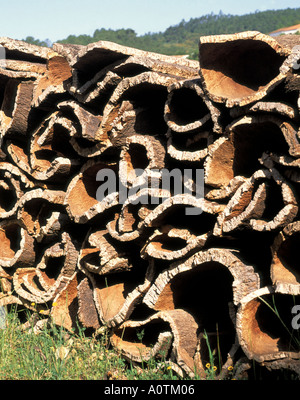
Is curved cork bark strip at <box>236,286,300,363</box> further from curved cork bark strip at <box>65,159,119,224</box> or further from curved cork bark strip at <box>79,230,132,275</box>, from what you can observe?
curved cork bark strip at <box>65,159,119,224</box>

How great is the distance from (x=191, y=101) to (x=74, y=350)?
1522 millimetres

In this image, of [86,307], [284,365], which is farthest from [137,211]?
[284,365]

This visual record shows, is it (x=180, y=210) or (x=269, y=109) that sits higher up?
(x=269, y=109)

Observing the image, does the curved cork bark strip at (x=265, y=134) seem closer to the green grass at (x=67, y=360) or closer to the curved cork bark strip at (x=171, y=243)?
the curved cork bark strip at (x=171, y=243)

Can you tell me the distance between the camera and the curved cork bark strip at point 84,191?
10.8ft

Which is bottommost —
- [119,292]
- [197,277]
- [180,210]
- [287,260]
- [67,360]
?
[67,360]

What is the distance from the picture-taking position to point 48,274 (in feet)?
12.4

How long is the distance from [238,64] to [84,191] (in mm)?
1306

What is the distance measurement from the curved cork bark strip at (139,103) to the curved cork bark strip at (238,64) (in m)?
0.35

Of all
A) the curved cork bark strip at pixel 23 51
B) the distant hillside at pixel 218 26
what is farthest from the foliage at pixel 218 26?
the curved cork bark strip at pixel 23 51

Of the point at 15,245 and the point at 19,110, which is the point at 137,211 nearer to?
the point at 19,110

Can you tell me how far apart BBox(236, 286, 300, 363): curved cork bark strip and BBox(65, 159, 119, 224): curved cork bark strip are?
1244 millimetres

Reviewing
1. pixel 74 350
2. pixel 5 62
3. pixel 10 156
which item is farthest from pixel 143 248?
pixel 5 62

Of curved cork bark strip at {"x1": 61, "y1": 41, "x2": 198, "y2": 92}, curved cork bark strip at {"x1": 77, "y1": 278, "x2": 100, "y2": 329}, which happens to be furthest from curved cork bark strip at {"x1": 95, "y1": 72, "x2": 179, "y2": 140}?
curved cork bark strip at {"x1": 77, "y1": 278, "x2": 100, "y2": 329}
